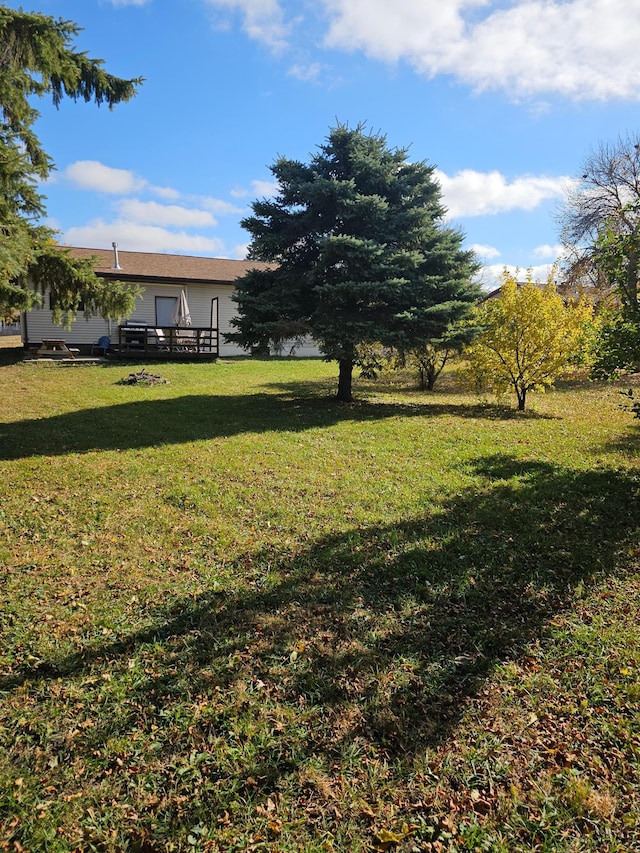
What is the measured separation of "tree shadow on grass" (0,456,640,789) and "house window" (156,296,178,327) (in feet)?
69.2

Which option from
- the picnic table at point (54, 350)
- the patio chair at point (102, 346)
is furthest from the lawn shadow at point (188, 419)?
the patio chair at point (102, 346)

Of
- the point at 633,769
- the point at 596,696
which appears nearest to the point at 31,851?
the point at 633,769

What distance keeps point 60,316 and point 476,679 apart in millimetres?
8390

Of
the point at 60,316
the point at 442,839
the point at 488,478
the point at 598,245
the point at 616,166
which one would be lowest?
the point at 442,839

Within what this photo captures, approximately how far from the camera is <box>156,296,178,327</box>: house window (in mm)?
23328

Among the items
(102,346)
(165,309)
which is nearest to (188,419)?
(102,346)

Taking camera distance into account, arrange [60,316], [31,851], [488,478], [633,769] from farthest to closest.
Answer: [60,316] < [488,478] < [633,769] < [31,851]

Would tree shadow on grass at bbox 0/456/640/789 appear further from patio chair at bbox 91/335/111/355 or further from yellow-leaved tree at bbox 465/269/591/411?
patio chair at bbox 91/335/111/355

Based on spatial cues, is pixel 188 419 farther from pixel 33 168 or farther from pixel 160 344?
pixel 160 344

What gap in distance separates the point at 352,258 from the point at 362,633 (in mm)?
8626

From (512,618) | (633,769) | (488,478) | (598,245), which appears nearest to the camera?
(633,769)

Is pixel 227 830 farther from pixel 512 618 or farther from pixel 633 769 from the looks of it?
pixel 512 618

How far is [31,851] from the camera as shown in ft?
6.40

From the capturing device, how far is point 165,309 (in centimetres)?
2350
